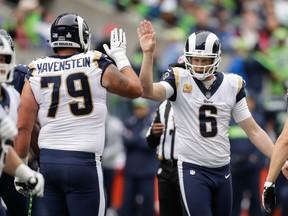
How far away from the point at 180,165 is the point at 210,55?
0.97m

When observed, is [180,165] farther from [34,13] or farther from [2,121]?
[34,13]

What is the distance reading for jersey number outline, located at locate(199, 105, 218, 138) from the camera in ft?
25.7

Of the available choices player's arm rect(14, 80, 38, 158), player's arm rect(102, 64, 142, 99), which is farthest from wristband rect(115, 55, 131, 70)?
player's arm rect(14, 80, 38, 158)

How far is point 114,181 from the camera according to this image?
45.6 ft

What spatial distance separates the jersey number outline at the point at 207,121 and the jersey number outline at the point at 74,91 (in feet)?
3.69

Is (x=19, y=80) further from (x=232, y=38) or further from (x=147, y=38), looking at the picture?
(x=232, y=38)

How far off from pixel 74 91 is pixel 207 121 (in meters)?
1.32

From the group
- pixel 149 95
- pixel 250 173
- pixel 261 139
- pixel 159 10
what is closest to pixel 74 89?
pixel 149 95

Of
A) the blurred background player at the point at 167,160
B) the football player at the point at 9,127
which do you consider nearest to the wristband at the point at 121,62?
the football player at the point at 9,127

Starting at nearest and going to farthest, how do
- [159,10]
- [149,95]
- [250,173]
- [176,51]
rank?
[149,95], [250,173], [176,51], [159,10]

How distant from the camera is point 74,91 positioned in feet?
23.4

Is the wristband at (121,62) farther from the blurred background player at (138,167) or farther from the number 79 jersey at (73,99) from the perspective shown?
the blurred background player at (138,167)

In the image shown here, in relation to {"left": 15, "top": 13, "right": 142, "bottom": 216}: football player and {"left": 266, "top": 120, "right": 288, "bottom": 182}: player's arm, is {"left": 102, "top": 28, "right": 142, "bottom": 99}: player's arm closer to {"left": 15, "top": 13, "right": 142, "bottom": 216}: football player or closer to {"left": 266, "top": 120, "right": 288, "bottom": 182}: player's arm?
{"left": 15, "top": 13, "right": 142, "bottom": 216}: football player

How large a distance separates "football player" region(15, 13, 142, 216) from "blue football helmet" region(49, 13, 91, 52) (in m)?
0.03
